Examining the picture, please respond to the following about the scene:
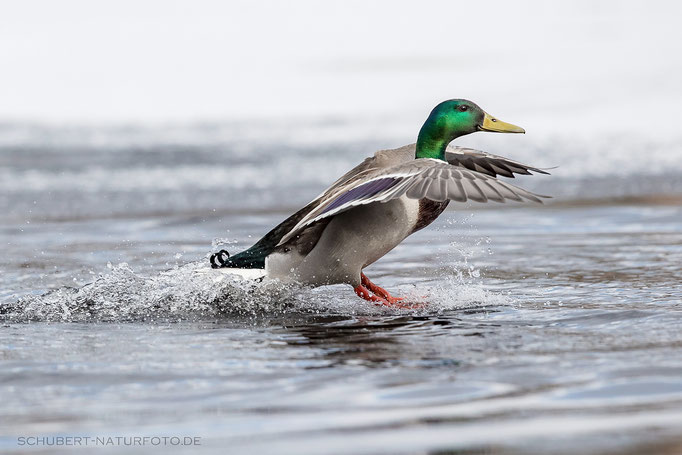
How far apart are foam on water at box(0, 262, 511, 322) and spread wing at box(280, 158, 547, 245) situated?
39 centimetres

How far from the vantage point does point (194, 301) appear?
20.3 feet

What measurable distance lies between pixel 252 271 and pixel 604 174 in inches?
257

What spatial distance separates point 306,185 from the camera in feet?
39.0

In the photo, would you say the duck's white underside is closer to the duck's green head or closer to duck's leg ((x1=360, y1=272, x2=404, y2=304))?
duck's leg ((x1=360, y1=272, x2=404, y2=304))

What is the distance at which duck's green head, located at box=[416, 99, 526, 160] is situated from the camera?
254 inches

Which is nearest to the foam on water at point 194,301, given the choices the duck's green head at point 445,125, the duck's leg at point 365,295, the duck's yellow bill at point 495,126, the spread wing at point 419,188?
the duck's leg at point 365,295

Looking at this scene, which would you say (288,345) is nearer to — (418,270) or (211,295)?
(211,295)

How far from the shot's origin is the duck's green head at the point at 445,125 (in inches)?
254

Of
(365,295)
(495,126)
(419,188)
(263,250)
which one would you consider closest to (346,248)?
(365,295)

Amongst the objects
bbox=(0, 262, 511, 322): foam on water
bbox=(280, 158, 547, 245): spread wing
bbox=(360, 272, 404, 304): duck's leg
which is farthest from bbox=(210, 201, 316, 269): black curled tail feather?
bbox=(360, 272, 404, 304): duck's leg

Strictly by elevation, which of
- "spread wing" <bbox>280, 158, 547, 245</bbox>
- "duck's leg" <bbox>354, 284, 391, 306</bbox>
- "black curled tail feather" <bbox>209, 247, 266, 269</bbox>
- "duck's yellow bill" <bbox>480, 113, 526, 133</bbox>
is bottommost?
"duck's leg" <bbox>354, 284, 391, 306</bbox>

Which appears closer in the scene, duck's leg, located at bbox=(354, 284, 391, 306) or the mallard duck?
the mallard duck

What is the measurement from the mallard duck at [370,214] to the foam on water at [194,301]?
13cm

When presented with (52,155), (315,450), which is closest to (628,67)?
(52,155)
